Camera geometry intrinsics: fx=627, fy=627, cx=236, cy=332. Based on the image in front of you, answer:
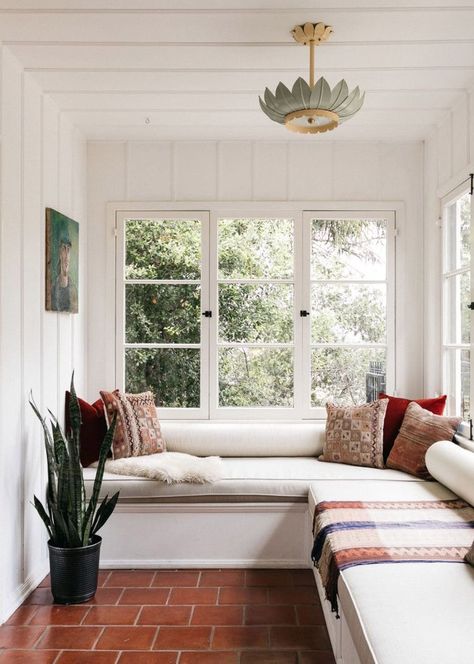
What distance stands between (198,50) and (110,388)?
2.47m

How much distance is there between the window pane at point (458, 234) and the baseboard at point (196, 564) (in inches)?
82.9

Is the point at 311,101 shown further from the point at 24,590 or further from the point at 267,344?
the point at 24,590

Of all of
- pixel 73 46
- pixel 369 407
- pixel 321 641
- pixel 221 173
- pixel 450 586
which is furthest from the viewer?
pixel 221 173

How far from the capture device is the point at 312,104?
8.95 ft

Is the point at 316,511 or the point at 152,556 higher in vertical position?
the point at 316,511

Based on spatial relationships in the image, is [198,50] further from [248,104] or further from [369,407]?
[369,407]

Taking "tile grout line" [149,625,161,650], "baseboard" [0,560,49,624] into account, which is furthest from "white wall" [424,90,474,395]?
"baseboard" [0,560,49,624]

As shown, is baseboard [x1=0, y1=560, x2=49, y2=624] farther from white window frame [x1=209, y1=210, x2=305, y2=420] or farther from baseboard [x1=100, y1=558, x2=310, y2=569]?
white window frame [x1=209, y1=210, x2=305, y2=420]

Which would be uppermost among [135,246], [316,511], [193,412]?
[135,246]

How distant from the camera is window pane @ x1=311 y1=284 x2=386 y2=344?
465 centimetres

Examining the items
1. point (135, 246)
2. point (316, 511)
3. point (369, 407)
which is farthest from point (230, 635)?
point (135, 246)

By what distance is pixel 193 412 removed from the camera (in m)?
4.62

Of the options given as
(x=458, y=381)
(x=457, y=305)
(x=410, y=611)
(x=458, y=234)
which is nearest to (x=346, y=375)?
(x=458, y=381)

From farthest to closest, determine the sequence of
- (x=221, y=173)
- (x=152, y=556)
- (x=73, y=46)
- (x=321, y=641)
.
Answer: (x=221, y=173) < (x=152, y=556) < (x=73, y=46) < (x=321, y=641)
